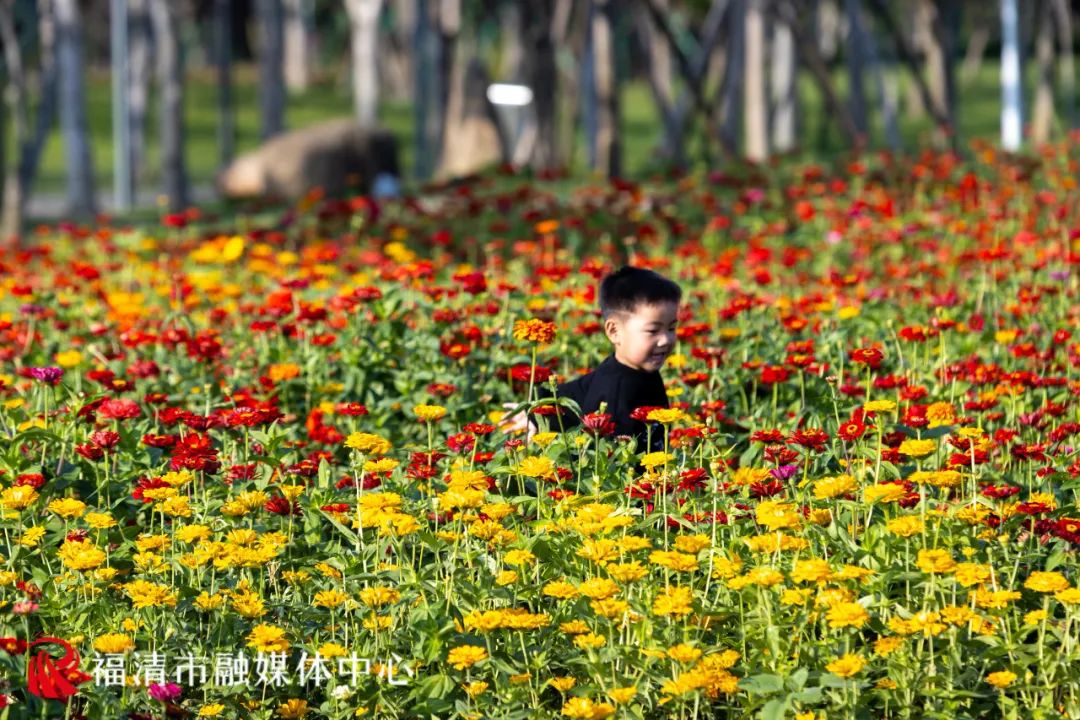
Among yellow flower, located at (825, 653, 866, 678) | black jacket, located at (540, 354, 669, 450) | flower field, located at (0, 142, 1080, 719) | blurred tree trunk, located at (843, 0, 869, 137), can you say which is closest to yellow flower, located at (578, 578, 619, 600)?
flower field, located at (0, 142, 1080, 719)

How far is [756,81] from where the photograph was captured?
17375 mm

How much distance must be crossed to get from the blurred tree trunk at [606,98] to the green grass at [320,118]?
6658mm

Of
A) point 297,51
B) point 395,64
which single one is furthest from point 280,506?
point 395,64

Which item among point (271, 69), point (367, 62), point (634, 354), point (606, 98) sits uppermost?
point (367, 62)

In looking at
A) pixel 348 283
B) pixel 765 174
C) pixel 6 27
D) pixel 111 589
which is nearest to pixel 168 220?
pixel 348 283

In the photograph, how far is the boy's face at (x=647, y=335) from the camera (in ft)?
17.5

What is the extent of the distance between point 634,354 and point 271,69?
18651mm

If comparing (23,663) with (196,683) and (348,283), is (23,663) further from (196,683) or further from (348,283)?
(348,283)

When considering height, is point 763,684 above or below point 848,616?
below

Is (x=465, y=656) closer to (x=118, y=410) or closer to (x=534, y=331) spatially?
(x=534, y=331)

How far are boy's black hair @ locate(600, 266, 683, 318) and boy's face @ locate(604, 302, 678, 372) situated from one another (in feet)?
0.06

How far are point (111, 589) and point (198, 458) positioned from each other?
52cm

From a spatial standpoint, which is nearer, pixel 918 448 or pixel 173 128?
pixel 918 448

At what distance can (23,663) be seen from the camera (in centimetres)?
350
